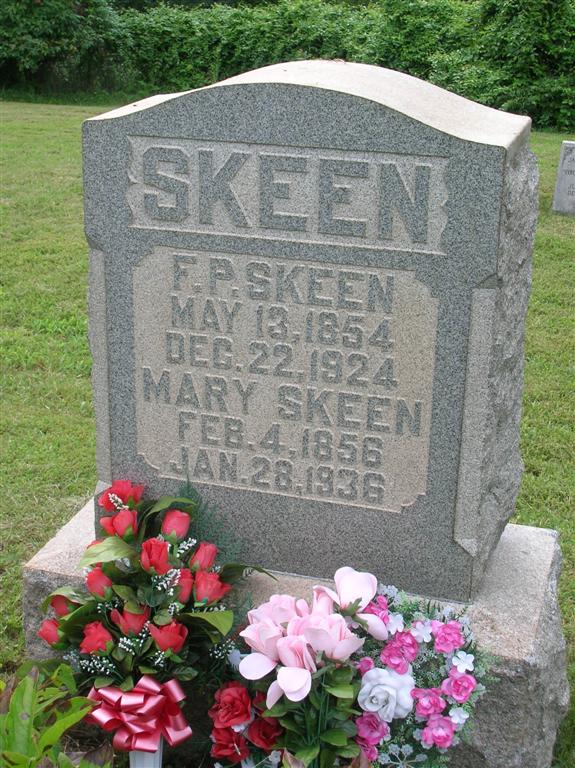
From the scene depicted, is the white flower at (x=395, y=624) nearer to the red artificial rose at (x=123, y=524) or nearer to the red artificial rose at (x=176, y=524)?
the red artificial rose at (x=176, y=524)

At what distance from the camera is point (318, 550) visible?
9.77 ft

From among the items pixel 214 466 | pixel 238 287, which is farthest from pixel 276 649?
pixel 238 287

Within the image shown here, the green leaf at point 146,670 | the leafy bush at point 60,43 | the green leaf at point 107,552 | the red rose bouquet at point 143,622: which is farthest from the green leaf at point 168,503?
the leafy bush at point 60,43

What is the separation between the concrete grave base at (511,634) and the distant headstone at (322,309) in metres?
0.11

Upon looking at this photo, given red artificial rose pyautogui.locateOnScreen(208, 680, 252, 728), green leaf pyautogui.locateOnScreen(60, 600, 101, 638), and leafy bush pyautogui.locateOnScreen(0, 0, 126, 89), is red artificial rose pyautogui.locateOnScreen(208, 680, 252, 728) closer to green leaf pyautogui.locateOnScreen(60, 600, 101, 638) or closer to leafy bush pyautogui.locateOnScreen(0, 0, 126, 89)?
green leaf pyautogui.locateOnScreen(60, 600, 101, 638)

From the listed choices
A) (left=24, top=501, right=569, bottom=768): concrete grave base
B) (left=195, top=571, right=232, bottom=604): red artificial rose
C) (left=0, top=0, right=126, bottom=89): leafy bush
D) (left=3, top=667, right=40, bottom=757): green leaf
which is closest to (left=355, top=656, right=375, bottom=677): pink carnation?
(left=24, top=501, right=569, bottom=768): concrete grave base

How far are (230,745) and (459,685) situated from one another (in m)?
0.60

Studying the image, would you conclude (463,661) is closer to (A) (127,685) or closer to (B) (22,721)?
(A) (127,685)

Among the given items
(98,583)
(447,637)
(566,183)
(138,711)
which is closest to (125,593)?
(98,583)

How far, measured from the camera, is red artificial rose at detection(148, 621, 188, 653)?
264 cm

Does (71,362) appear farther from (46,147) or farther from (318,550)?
(46,147)

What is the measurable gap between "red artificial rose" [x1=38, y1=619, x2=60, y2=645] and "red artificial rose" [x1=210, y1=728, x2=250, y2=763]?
512mm

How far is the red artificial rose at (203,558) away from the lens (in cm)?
282

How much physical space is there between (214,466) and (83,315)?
340cm
